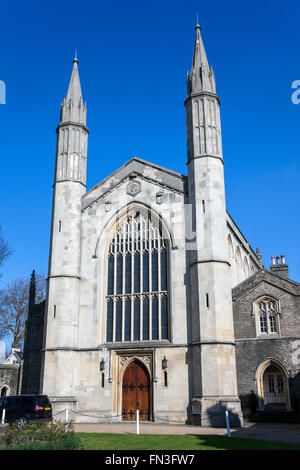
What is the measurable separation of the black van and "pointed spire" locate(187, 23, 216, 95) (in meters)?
18.5

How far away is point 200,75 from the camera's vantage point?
89.8ft

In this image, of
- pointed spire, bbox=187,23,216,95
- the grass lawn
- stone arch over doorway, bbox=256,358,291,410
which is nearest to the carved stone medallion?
pointed spire, bbox=187,23,216,95

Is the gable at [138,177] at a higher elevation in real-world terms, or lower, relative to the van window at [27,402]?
higher

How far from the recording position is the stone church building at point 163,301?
22766 millimetres

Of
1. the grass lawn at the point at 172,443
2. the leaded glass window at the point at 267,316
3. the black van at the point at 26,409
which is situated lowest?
the grass lawn at the point at 172,443

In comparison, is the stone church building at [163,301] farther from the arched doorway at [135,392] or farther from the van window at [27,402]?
the van window at [27,402]

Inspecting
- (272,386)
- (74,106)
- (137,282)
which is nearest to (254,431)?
(272,386)

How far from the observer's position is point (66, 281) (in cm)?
2631

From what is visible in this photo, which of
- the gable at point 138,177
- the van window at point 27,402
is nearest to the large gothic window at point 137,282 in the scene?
the gable at point 138,177

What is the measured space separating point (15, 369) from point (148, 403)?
13.2 metres

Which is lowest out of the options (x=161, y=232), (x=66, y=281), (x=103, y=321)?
(x=103, y=321)

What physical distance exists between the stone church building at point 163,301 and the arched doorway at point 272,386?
50 millimetres

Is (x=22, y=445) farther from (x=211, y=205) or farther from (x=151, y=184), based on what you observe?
(x=151, y=184)
